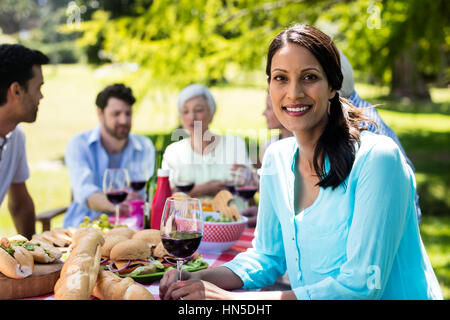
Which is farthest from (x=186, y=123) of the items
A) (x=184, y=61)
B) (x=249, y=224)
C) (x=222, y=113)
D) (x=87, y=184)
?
(x=222, y=113)

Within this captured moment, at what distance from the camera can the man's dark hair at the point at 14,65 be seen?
299 centimetres

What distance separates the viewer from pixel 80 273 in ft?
4.47

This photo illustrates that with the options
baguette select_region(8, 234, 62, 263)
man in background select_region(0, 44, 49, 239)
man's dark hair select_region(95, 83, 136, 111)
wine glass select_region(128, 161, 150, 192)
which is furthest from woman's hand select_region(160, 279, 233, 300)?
man's dark hair select_region(95, 83, 136, 111)

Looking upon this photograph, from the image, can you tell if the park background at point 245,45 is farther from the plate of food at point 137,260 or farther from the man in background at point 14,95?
the man in background at point 14,95

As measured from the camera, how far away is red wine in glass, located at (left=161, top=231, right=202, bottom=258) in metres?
1.44

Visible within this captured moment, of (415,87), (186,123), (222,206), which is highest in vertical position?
(415,87)

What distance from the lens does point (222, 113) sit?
21.7 metres

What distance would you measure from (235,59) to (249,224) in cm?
391

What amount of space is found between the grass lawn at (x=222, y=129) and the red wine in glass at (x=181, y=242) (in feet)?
4.94

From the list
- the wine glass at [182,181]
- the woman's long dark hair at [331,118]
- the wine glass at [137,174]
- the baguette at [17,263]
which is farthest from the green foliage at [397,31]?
the baguette at [17,263]

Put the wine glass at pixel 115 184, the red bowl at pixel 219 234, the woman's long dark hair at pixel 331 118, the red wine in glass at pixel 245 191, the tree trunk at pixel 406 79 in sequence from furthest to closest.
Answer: the tree trunk at pixel 406 79 < the red wine in glass at pixel 245 191 < the wine glass at pixel 115 184 < the red bowl at pixel 219 234 < the woman's long dark hair at pixel 331 118

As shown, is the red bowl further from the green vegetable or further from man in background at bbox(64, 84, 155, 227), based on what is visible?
man in background at bbox(64, 84, 155, 227)

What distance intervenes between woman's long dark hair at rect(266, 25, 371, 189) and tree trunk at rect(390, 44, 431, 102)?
342 centimetres
